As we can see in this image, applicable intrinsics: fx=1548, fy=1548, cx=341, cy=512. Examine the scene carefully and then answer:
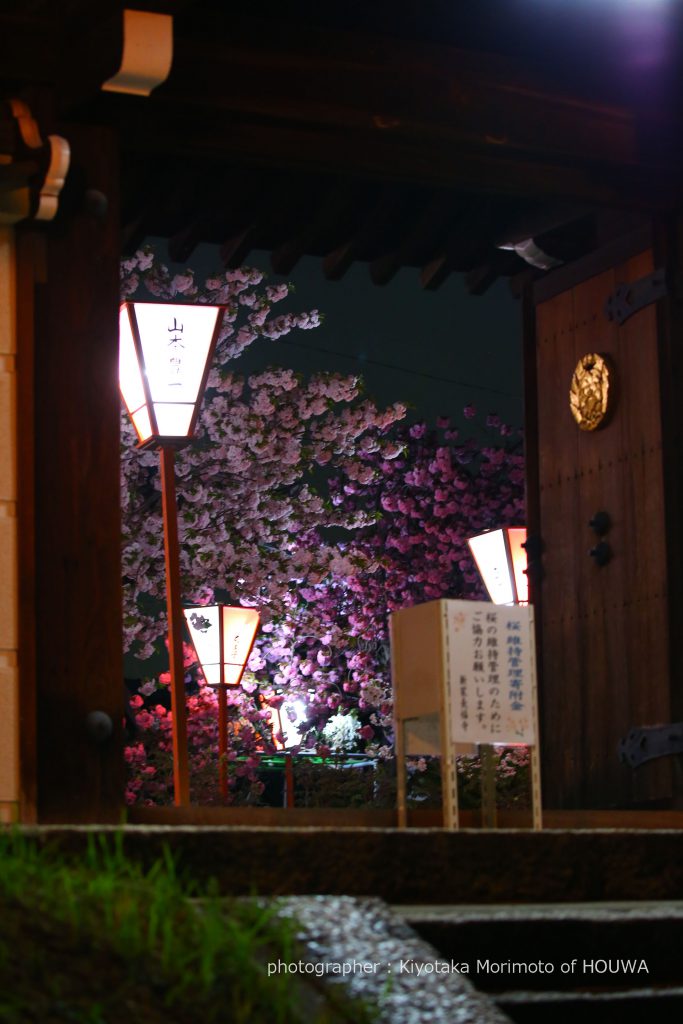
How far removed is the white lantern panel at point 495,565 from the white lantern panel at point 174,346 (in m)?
4.15

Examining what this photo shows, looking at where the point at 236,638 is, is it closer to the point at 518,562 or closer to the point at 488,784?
the point at 518,562

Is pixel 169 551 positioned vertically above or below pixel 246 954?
above

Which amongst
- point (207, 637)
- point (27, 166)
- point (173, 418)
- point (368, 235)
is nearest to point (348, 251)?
point (368, 235)

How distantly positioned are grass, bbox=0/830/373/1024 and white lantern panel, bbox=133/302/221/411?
4177mm

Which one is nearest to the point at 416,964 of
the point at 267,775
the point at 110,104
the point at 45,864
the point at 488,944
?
the point at 488,944

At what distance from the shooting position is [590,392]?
A: 784cm

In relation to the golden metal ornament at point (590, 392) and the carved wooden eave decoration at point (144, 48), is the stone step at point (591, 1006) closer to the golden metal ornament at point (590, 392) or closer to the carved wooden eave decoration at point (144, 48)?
the carved wooden eave decoration at point (144, 48)

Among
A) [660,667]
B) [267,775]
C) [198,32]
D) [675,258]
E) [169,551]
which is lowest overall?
[267,775]

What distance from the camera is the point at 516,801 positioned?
11.6 metres

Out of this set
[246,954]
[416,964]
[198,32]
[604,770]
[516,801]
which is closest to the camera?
[246,954]

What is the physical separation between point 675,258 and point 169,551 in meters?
2.76

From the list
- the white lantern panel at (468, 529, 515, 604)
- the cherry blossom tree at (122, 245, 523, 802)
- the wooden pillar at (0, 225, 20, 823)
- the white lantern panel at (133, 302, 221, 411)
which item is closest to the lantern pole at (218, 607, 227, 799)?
the cherry blossom tree at (122, 245, 523, 802)

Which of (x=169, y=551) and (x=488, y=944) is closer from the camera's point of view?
(x=488, y=944)

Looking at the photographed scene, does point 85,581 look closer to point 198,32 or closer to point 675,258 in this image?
point 198,32
